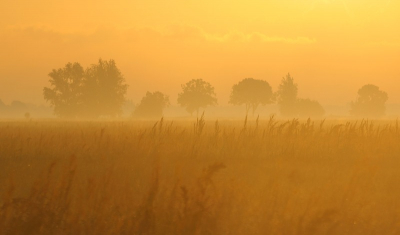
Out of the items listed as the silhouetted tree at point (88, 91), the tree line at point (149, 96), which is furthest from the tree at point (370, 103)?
the silhouetted tree at point (88, 91)

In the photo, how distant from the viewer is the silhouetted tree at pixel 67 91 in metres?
57.3

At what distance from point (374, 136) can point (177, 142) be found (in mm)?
5773

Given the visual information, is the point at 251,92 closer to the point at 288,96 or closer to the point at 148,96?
the point at 288,96

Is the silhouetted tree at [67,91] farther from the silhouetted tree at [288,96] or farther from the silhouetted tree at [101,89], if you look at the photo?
the silhouetted tree at [288,96]

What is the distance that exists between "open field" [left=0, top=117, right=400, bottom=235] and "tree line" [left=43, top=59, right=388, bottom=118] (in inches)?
1557

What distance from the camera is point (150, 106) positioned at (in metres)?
71.1

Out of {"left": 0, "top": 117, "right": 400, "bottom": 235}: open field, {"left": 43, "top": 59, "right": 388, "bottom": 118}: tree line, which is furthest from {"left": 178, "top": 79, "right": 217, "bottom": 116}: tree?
{"left": 0, "top": 117, "right": 400, "bottom": 235}: open field

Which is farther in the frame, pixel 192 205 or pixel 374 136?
pixel 374 136

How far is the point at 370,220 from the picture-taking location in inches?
204

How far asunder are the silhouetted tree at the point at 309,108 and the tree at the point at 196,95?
715 inches

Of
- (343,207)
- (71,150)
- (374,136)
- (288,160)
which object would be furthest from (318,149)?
(71,150)

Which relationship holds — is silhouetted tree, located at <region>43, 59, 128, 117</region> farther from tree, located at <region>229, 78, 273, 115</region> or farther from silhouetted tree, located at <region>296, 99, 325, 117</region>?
silhouetted tree, located at <region>296, 99, 325, 117</region>

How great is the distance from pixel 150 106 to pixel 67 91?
16.4 m

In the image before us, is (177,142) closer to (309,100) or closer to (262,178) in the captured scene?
(262,178)
